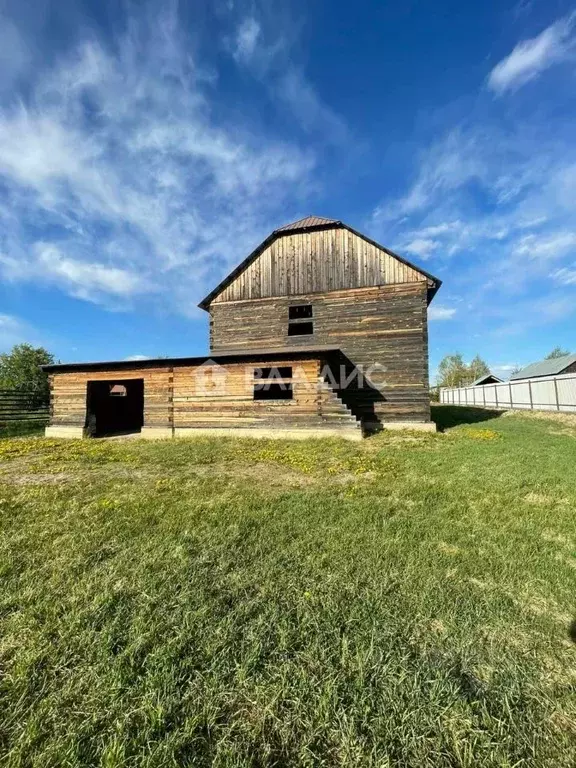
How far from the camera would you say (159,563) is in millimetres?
3635

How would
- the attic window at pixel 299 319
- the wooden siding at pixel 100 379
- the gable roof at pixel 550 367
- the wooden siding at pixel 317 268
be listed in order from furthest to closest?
the gable roof at pixel 550 367, the attic window at pixel 299 319, the wooden siding at pixel 317 268, the wooden siding at pixel 100 379

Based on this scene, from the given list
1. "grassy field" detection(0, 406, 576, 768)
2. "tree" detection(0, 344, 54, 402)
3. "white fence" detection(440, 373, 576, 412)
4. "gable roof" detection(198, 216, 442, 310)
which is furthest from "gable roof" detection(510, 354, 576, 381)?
"tree" detection(0, 344, 54, 402)

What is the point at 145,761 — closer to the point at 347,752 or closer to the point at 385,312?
the point at 347,752

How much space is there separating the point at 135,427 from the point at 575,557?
17484 mm

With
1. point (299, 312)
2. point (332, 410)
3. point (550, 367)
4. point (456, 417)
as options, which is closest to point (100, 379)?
point (299, 312)

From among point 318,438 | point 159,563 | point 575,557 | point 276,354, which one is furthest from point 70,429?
point 575,557

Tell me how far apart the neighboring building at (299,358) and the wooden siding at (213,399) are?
0.04 m

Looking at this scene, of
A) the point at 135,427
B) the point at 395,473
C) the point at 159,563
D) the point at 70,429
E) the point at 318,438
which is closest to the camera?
the point at 159,563

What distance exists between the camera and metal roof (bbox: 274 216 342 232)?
1530cm

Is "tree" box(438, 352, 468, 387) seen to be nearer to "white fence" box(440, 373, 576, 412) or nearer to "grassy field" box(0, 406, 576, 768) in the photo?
"white fence" box(440, 373, 576, 412)

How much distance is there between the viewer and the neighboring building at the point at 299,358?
499 inches

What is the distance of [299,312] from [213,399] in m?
5.69

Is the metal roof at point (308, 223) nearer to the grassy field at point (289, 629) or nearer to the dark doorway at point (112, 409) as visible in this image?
the dark doorway at point (112, 409)

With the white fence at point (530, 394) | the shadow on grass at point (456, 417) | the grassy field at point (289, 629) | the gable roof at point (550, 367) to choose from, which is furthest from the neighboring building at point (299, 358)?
the gable roof at point (550, 367)
